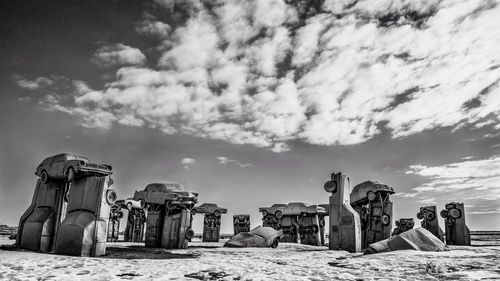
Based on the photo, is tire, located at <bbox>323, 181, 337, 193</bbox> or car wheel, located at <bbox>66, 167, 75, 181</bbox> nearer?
car wheel, located at <bbox>66, 167, 75, 181</bbox>

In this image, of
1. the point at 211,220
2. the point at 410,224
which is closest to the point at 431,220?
the point at 410,224

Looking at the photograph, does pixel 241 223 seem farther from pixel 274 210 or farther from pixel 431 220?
pixel 431 220

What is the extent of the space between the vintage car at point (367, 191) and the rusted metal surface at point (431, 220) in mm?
10707

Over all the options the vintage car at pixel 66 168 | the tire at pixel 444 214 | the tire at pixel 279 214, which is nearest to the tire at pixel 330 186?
the vintage car at pixel 66 168

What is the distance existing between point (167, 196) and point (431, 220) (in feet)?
79.7

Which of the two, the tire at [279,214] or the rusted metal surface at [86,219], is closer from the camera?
the rusted metal surface at [86,219]

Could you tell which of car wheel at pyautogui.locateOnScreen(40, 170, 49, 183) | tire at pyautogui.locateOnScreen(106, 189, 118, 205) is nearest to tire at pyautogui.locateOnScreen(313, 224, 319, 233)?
tire at pyautogui.locateOnScreen(106, 189, 118, 205)

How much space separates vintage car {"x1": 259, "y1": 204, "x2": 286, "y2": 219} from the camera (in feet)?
111

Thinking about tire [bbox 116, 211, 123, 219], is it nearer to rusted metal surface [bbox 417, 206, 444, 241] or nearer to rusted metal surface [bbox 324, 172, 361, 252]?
rusted metal surface [bbox 324, 172, 361, 252]

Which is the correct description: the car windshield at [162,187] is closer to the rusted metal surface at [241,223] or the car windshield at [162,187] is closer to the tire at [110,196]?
the tire at [110,196]

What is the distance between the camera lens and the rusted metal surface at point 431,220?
2878 cm

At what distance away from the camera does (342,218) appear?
59.2ft

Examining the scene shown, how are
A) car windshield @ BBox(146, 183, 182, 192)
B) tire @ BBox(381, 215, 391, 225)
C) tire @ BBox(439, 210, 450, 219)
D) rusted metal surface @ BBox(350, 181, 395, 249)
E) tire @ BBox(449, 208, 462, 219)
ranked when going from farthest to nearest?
tire @ BBox(439, 210, 450, 219), tire @ BBox(449, 208, 462, 219), car windshield @ BBox(146, 183, 182, 192), rusted metal surface @ BBox(350, 181, 395, 249), tire @ BBox(381, 215, 391, 225)

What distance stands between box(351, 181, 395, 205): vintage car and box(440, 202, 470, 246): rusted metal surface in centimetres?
1197
